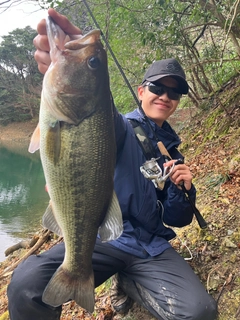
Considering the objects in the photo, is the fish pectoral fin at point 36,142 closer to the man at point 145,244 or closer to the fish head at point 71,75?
the fish head at point 71,75

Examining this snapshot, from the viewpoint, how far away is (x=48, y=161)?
213 cm

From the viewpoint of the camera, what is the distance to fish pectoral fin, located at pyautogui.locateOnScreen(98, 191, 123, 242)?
2277 millimetres

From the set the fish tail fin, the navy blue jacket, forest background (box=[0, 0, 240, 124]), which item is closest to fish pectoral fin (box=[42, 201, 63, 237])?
the fish tail fin

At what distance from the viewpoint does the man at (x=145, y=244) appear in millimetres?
2494

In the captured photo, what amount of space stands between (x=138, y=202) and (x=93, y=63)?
Result: 4.20ft

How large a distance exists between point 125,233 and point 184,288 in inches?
24.8

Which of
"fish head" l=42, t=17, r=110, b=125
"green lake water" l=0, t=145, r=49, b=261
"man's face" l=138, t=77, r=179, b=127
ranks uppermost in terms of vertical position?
"fish head" l=42, t=17, r=110, b=125

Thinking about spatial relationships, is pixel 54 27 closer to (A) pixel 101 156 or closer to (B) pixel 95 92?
(B) pixel 95 92

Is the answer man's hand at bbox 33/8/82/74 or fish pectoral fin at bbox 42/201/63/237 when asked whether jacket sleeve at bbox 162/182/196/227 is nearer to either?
fish pectoral fin at bbox 42/201/63/237

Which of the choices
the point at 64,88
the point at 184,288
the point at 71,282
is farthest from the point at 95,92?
the point at 184,288

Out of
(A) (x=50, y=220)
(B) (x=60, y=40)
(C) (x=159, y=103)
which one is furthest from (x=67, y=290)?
(C) (x=159, y=103)

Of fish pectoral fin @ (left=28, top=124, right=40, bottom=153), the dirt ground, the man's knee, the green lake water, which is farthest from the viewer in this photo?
the green lake water

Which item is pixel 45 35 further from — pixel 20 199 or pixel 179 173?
pixel 20 199

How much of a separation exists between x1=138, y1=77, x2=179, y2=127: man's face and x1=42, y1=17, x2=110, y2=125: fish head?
3.64 ft
